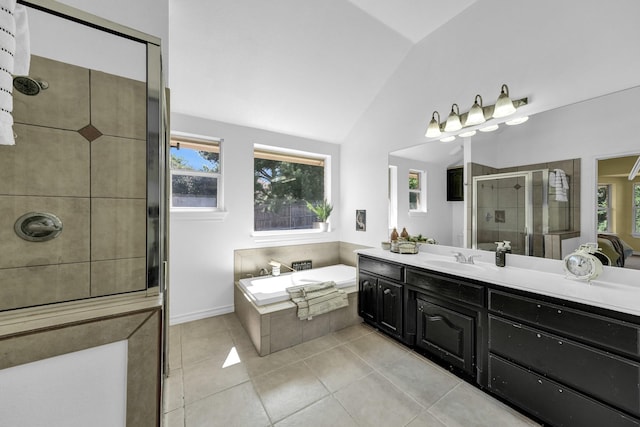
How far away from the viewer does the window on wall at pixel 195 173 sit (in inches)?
108

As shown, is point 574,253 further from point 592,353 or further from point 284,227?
point 284,227

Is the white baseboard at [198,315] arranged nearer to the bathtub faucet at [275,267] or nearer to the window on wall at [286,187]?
the bathtub faucet at [275,267]

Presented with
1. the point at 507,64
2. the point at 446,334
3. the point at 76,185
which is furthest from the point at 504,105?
the point at 76,185

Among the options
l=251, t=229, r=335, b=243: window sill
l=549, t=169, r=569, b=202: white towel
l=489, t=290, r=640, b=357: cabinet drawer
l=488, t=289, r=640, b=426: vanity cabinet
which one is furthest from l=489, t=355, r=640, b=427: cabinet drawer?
l=251, t=229, r=335, b=243: window sill

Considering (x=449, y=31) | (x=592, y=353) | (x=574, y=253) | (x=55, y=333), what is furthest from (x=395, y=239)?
(x=55, y=333)

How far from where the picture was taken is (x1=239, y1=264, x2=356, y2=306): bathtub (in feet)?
7.56

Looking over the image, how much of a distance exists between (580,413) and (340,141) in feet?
11.4

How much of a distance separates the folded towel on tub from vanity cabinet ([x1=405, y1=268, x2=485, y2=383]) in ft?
2.37

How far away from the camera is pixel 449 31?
7.39 feet

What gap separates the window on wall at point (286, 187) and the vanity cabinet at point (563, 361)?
2.60 metres

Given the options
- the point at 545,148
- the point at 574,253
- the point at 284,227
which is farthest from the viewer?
the point at 284,227

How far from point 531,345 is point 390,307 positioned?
1.07 metres

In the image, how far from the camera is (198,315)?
109 inches

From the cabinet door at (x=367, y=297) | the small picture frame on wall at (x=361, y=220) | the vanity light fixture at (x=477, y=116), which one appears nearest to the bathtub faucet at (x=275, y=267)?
→ the cabinet door at (x=367, y=297)
